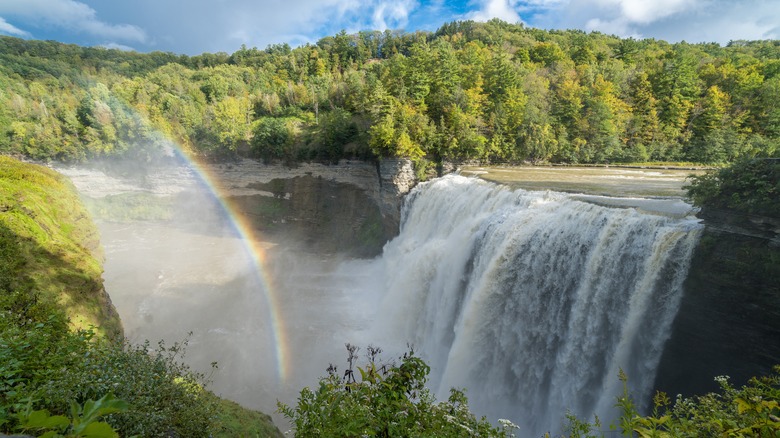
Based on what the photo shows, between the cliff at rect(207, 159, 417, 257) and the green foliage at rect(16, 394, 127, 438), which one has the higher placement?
the green foliage at rect(16, 394, 127, 438)

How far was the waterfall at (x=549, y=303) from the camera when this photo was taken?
369 inches

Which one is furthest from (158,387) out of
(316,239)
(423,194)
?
(316,239)

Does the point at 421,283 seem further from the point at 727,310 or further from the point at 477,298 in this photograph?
the point at 727,310

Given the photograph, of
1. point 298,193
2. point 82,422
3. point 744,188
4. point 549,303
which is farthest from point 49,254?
point 298,193

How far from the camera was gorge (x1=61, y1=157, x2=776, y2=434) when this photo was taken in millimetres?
10078

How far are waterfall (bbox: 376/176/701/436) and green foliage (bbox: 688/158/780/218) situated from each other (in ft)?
2.78

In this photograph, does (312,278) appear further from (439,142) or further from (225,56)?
(225,56)

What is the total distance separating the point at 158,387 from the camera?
6.45m

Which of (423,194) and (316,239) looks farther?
(316,239)

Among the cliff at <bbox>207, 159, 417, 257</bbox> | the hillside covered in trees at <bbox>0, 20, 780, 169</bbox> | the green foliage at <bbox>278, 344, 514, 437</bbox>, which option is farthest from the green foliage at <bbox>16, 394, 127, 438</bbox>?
the cliff at <bbox>207, 159, 417, 257</bbox>

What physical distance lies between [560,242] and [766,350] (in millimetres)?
5315

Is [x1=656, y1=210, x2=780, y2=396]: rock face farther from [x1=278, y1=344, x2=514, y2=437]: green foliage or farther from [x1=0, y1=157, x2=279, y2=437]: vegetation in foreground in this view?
[x1=0, y1=157, x2=279, y2=437]: vegetation in foreground

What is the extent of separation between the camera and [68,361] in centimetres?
562

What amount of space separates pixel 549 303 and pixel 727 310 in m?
4.55
